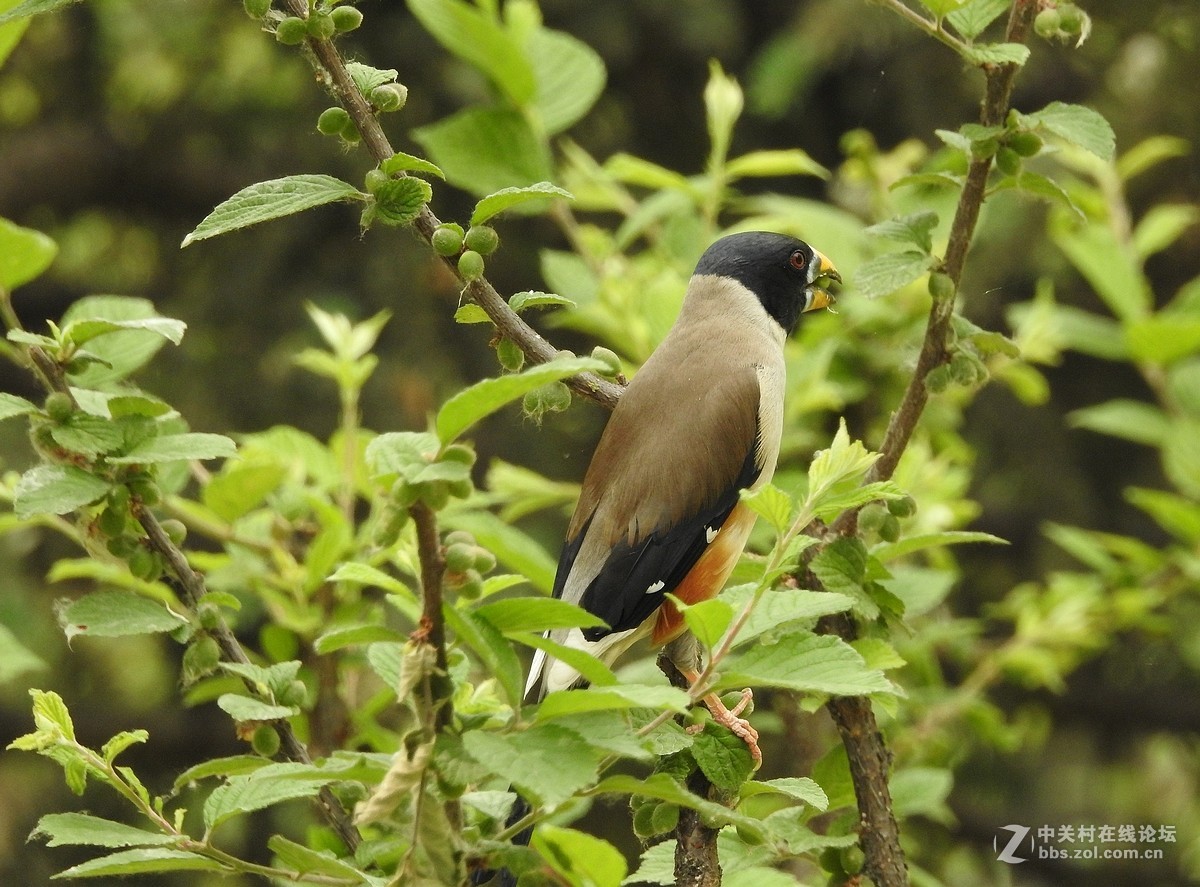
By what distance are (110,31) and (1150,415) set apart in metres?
3.51

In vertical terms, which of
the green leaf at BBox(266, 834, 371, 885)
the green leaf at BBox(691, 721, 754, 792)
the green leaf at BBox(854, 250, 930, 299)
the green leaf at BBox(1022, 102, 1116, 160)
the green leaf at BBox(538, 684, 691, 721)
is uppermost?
the green leaf at BBox(1022, 102, 1116, 160)

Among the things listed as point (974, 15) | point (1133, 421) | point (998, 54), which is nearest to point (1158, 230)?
point (1133, 421)

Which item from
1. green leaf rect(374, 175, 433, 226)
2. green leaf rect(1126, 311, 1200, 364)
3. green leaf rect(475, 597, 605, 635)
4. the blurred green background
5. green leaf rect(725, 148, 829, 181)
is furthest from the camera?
the blurred green background

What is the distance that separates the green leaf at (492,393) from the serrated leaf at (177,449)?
2.00 feet

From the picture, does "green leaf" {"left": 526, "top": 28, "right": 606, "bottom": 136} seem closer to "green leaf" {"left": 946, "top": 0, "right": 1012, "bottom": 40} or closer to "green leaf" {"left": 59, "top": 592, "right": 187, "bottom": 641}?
"green leaf" {"left": 946, "top": 0, "right": 1012, "bottom": 40}

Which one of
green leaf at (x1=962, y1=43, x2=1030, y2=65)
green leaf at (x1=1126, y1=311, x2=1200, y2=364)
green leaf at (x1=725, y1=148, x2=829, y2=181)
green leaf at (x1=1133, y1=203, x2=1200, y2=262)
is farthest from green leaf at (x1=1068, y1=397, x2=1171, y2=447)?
green leaf at (x1=962, y1=43, x2=1030, y2=65)

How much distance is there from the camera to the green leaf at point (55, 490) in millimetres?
1571

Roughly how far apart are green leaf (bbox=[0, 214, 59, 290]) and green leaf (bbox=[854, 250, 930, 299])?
3.58ft

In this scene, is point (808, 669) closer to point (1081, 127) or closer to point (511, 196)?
point (511, 196)

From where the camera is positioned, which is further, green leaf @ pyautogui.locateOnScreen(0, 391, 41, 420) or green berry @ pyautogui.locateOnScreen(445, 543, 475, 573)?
green leaf @ pyautogui.locateOnScreen(0, 391, 41, 420)

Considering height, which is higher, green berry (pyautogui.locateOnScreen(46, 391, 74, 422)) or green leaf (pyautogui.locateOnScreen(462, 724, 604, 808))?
green leaf (pyautogui.locateOnScreen(462, 724, 604, 808))

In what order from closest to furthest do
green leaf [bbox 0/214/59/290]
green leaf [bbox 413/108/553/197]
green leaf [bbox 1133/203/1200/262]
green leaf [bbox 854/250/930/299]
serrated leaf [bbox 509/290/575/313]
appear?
1. serrated leaf [bbox 509/290/575/313]
2. green leaf [bbox 0/214/59/290]
3. green leaf [bbox 854/250/930/299]
4. green leaf [bbox 413/108/553/197]
5. green leaf [bbox 1133/203/1200/262]

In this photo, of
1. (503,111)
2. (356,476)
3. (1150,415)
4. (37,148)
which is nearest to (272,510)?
(356,476)

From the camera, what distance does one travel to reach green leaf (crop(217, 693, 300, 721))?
1.58 m
